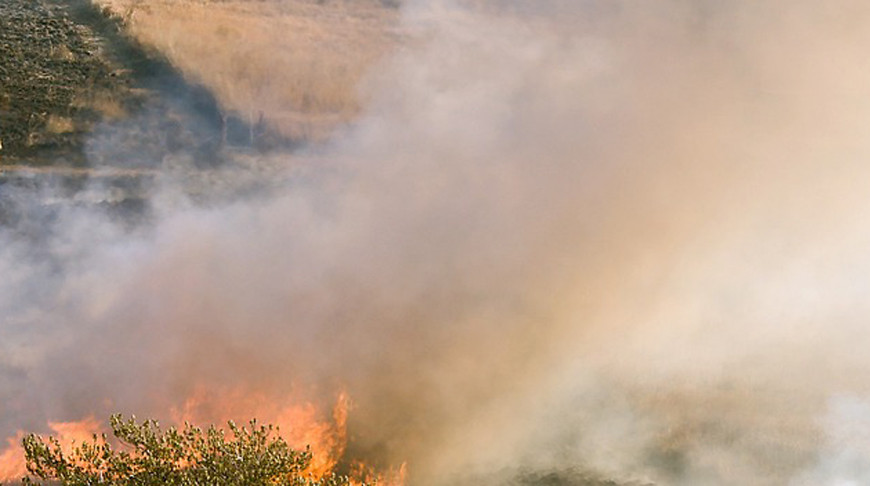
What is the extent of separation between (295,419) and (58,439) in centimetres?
658

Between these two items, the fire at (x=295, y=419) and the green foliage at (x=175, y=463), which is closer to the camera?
the green foliage at (x=175, y=463)

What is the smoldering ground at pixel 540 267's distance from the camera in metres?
26.5

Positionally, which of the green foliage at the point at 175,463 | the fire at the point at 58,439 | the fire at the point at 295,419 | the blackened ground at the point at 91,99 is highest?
the blackened ground at the point at 91,99

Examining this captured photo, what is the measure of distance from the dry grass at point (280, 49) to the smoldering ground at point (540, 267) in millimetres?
1492

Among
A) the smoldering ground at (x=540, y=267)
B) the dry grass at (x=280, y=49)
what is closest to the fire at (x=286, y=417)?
the smoldering ground at (x=540, y=267)

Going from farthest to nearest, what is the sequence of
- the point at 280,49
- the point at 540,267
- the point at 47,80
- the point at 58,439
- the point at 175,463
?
the point at 47,80 < the point at 280,49 < the point at 540,267 < the point at 58,439 < the point at 175,463

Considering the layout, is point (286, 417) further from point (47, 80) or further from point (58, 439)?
point (47, 80)

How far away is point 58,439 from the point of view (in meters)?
24.0

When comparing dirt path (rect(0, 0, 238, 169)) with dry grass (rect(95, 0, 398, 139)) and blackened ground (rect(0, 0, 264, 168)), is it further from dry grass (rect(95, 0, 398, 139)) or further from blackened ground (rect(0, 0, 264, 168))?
dry grass (rect(95, 0, 398, 139))

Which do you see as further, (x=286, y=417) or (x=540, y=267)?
(x=540, y=267)

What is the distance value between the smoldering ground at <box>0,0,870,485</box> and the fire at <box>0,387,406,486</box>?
0.41 meters

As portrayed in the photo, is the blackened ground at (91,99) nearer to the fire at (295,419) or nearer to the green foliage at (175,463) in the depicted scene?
the fire at (295,419)

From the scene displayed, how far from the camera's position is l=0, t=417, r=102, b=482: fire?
23172 mm

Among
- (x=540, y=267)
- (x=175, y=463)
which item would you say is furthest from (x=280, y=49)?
(x=175, y=463)
